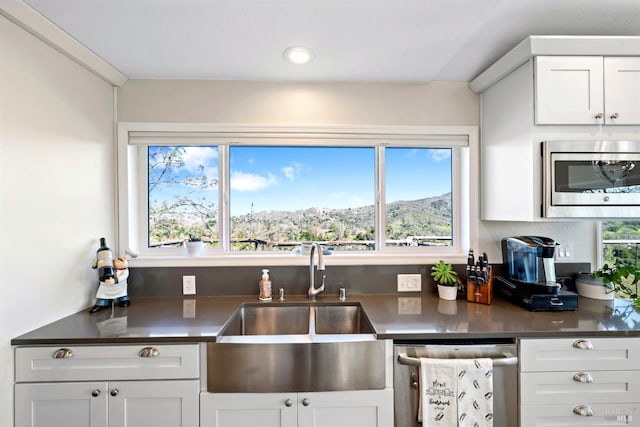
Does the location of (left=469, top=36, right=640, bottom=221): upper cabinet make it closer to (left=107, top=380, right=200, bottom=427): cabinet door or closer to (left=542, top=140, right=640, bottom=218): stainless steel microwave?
(left=542, top=140, right=640, bottom=218): stainless steel microwave

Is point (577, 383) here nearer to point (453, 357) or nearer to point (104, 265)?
point (453, 357)

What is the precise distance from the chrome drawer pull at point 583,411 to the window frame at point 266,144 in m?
0.92

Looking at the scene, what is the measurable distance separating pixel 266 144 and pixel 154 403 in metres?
1.47

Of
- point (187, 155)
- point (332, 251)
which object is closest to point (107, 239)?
point (187, 155)

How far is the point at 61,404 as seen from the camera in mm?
1338

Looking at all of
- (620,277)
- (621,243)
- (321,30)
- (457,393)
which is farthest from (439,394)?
(621,243)

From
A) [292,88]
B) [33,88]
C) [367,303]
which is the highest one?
[292,88]

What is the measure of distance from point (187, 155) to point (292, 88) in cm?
83

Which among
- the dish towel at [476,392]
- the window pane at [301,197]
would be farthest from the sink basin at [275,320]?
the dish towel at [476,392]

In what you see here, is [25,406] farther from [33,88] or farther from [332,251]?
[332,251]

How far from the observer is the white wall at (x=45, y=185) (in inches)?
51.5

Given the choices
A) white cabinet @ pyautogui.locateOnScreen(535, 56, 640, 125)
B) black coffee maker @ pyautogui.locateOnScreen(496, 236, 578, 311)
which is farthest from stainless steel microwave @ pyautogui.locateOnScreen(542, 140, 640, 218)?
black coffee maker @ pyautogui.locateOnScreen(496, 236, 578, 311)

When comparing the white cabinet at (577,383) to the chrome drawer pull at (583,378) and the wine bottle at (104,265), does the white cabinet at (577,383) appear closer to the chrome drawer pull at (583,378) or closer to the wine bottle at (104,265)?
the chrome drawer pull at (583,378)

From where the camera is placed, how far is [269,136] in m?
2.05
